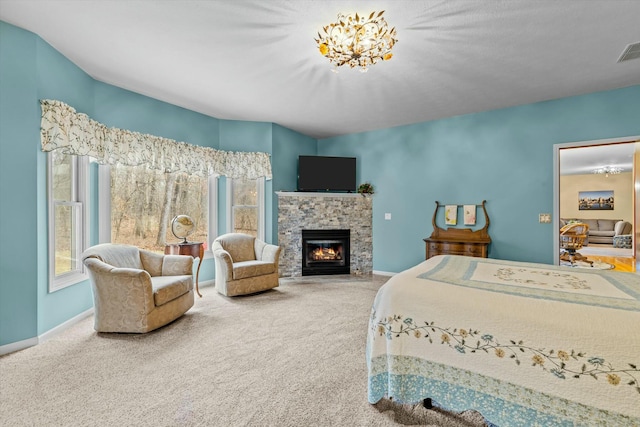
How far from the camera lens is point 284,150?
5465mm

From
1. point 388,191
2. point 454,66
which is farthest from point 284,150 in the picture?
point 454,66

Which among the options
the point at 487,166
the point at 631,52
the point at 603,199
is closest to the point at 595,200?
the point at 603,199

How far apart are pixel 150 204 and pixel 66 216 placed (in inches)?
44.5

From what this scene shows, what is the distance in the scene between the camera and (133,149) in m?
3.79

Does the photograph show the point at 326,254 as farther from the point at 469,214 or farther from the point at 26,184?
the point at 26,184

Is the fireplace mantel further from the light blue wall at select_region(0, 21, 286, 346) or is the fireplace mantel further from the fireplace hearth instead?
the light blue wall at select_region(0, 21, 286, 346)

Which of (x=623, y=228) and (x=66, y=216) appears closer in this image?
(x=66, y=216)

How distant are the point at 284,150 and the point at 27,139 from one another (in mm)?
3514

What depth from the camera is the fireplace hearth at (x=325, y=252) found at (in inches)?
215

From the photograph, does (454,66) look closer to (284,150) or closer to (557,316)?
(557,316)

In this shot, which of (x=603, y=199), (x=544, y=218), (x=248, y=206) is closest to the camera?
(x=544, y=218)

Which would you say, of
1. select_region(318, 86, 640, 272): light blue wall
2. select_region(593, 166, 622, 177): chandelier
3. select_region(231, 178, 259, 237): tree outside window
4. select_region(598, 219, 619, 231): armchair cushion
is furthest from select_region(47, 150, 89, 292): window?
select_region(598, 219, 619, 231): armchair cushion

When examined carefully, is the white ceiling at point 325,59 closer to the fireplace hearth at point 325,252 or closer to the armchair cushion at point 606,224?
the fireplace hearth at point 325,252

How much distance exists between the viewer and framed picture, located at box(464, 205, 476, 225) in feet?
15.2
